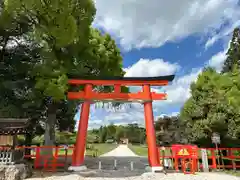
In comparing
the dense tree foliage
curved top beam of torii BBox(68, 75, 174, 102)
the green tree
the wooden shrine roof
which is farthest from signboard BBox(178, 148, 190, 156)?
the wooden shrine roof

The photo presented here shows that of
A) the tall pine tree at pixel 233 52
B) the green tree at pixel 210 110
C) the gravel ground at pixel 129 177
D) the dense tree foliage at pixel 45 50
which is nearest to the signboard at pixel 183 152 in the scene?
the gravel ground at pixel 129 177

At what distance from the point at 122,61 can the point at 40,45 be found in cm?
657

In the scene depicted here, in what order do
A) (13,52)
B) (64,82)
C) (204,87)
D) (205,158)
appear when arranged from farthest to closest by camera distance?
(204,87) < (13,52) < (205,158) < (64,82)

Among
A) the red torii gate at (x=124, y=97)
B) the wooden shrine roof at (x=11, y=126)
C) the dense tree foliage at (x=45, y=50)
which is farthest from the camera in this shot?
the red torii gate at (x=124, y=97)

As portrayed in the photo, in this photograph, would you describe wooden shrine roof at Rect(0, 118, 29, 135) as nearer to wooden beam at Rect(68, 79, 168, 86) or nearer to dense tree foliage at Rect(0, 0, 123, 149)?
dense tree foliage at Rect(0, 0, 123, 149)

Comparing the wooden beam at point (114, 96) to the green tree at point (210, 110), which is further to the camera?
the green tree at point (210, 110)

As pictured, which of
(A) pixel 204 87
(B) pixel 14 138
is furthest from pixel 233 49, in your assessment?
(B) pixel 14 138

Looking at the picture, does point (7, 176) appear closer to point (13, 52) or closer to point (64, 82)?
point (64, 82)

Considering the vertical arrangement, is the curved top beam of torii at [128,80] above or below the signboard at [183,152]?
above

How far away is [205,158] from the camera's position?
10.7m

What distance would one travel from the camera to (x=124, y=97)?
10617mm

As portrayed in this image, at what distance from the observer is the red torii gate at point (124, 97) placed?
9.98 metres

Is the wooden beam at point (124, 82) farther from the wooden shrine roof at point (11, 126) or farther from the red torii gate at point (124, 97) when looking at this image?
the wooden shrine roof at point (11, 126)

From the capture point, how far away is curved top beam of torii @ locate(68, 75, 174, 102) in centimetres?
1048
